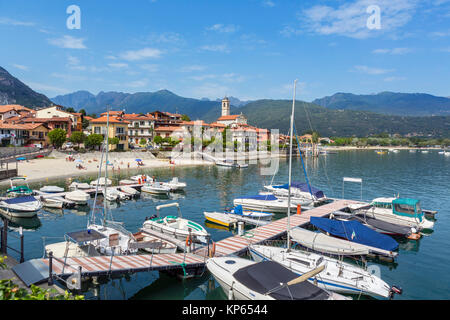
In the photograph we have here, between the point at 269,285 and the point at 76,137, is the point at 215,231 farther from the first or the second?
the point at 76,137

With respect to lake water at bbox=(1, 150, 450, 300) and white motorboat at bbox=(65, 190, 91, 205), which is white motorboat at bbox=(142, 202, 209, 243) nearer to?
lake water at bbox=(1, 150, 450, 300)

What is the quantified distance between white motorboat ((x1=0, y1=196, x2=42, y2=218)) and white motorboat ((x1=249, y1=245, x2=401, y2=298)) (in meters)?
27.0

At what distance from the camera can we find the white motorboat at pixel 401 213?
29089mm

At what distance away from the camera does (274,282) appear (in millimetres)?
12773

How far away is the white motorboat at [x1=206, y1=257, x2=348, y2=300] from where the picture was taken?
1221 cm

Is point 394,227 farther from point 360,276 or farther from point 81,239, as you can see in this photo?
point 81,239

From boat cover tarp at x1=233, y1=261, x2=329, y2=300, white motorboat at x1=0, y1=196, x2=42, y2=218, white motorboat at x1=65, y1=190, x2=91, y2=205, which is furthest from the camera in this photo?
white motorboat at x1=65, y1=190, x2=91, y2=205

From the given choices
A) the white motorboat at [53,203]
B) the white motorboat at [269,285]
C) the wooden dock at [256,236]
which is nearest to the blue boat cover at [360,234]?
the wooden dock at [256,236]

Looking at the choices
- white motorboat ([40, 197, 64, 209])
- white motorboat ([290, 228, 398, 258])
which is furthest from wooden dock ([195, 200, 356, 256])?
white motorboat ([40, 197, 64, 209])

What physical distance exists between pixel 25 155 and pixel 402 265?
77.7 meters

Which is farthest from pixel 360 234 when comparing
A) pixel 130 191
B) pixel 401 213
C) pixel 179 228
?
pixel 130 191

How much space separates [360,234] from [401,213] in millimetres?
10062

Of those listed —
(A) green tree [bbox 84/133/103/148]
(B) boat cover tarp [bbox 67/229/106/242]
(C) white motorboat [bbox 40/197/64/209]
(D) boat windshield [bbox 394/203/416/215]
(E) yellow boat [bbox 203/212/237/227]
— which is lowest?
(E) yellow boat [bbox 203/212/237/227]

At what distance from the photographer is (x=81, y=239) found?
63.6 ft
